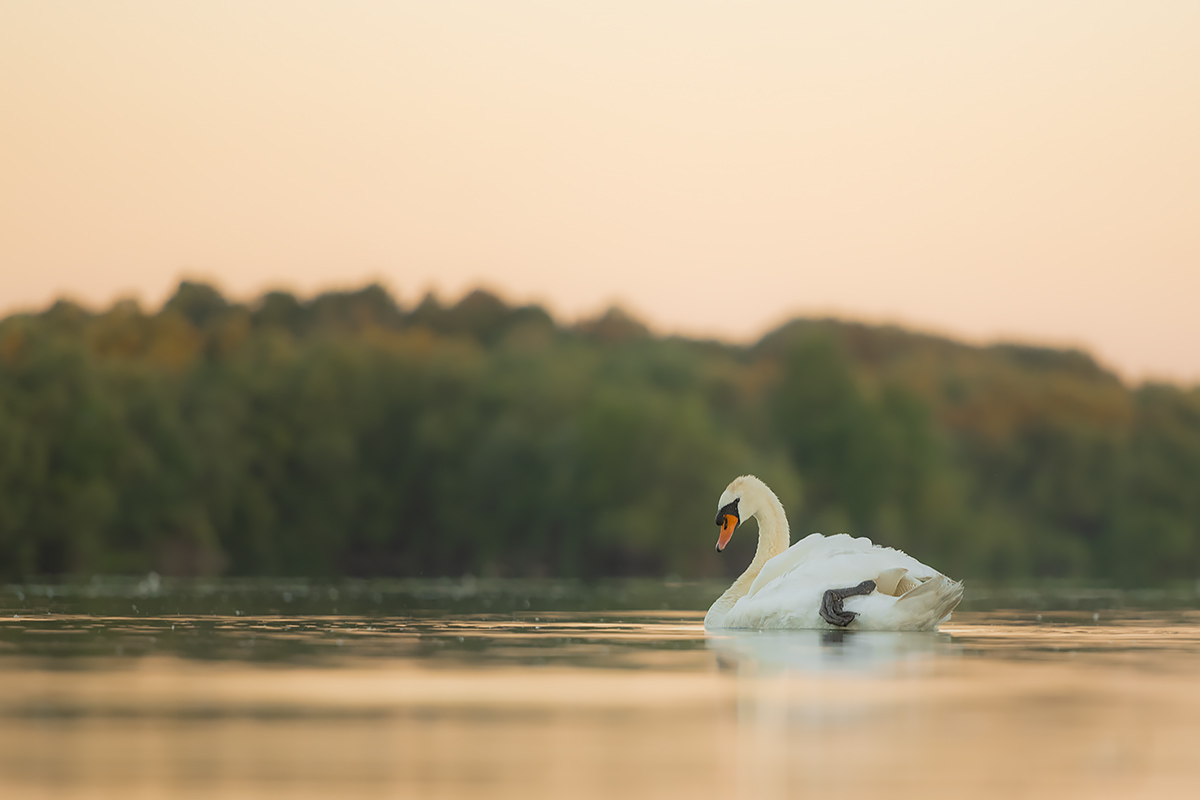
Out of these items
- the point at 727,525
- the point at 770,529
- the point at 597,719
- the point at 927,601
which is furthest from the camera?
the point at 770,529

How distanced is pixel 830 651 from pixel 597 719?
5.35m

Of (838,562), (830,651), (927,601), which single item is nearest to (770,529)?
(838,562)

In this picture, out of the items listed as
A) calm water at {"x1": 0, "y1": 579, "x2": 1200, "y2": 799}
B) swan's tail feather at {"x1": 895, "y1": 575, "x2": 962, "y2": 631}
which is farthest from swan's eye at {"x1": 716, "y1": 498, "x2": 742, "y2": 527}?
swan's tail feather at {"x1": 895, "y1": 575, "x2": 962, "y2": 631}

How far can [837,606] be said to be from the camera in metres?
17.5

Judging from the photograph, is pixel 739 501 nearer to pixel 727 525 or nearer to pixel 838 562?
pixel 727 525

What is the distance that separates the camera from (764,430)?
89.2m

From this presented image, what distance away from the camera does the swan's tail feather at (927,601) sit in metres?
17.0

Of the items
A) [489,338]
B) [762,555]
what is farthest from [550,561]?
[762,555]

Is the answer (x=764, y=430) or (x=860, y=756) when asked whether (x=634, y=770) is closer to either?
(x=860, y=756)

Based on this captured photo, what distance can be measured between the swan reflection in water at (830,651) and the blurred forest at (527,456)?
168ft

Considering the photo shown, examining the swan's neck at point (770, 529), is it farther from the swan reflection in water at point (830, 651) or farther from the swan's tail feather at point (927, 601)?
the swan's tail feather at point (927, 601)

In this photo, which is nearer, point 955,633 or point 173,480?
point 955,633

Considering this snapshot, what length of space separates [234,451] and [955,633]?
67.4 meters

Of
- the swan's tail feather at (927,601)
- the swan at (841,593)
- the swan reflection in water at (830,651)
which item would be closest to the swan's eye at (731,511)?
the swan at (841,593)
